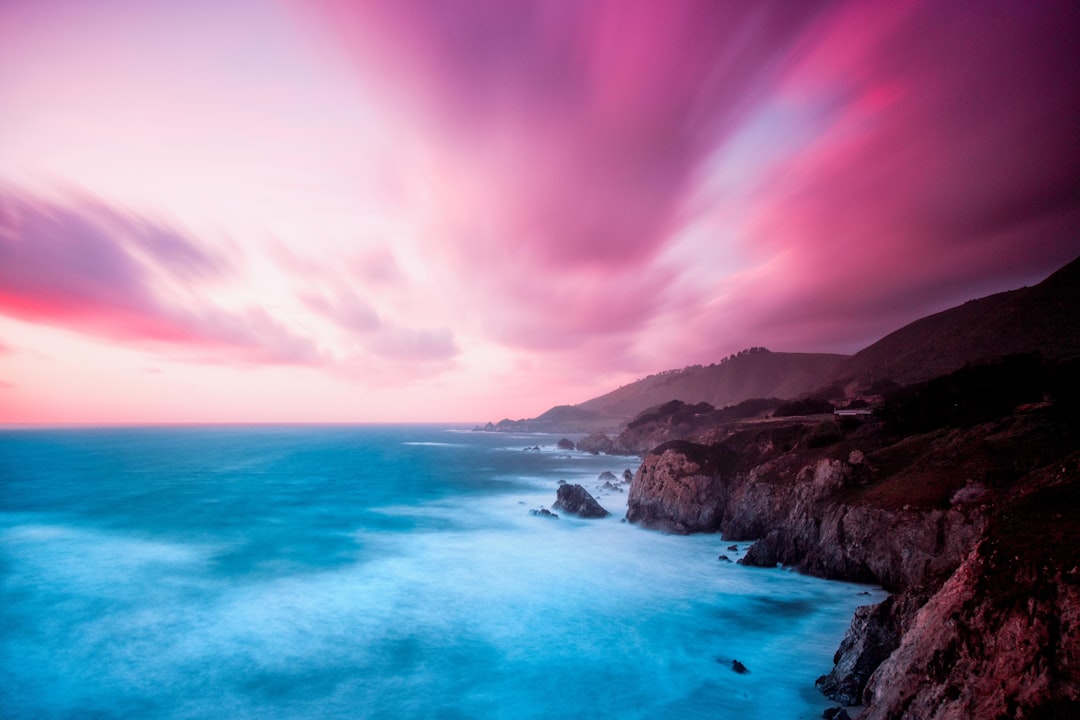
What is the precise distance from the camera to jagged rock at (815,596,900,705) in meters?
13.7

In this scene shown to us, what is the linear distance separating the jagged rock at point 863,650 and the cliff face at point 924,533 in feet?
0.15

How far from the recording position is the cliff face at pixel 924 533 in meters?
9.02

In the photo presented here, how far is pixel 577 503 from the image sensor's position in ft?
154

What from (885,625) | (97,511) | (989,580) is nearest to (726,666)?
(885,625)

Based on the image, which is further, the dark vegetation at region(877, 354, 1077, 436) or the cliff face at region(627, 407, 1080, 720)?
the dark vegetation at region(877, 354, 1077, 436)

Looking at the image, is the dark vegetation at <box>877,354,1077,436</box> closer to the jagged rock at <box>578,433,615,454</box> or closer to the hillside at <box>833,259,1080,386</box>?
the hillside at <box>833,259,1080,386</box>

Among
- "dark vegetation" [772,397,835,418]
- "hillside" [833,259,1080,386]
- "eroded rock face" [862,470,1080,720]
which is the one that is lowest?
"eroded rock face" [862,470,1080,720]

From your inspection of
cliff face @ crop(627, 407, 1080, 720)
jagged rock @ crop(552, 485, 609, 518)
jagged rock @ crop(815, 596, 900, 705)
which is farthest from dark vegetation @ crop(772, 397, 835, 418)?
jagged rock @ crop(815, 596, 900, 705)

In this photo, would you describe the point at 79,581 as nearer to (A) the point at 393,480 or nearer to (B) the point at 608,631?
(B) the point at 608,631

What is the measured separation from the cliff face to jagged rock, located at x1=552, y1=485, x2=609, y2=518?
4034mm

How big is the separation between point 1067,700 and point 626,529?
34.3m

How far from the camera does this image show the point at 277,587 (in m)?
27.8

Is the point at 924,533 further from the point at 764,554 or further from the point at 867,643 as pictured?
the point at 867,643

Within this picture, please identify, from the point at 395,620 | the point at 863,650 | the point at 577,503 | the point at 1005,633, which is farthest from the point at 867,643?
the point at 577,503
